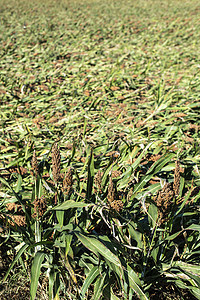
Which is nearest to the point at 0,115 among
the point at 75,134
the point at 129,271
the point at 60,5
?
the point at 75,134

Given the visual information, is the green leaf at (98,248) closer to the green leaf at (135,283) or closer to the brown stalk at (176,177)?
the green leaf at (135,283)

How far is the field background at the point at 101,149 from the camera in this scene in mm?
1537

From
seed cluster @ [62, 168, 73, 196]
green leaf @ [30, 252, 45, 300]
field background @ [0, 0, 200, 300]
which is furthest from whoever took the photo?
field background @ [0, 0, 200, 300]

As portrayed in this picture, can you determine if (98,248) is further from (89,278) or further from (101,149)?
(101,149)

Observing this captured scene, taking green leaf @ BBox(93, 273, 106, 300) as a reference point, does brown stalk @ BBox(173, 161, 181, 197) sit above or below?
above

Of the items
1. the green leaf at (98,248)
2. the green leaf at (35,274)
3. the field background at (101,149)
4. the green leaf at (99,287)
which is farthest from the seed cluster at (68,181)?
the green leaf at (99,287)

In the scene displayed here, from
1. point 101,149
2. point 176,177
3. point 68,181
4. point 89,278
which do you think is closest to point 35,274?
point 89,278

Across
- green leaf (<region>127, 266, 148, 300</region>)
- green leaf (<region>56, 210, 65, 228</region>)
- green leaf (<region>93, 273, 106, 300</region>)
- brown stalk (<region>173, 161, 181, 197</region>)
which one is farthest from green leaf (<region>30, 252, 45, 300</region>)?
brown stalk (<region>173, 161, 181, 197</region>)

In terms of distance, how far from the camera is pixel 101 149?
2.44 meters

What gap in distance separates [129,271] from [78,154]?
1.26 metres

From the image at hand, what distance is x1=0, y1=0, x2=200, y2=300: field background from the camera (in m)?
1.54

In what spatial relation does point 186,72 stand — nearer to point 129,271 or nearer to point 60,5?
point 129,271

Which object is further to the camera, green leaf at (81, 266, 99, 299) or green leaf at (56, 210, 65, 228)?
green leaf at (56, 210, 65, 228)

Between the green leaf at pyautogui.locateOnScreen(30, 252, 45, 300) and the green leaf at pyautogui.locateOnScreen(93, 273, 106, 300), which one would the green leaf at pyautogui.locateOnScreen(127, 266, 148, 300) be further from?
the green leaf at pyautogui.locateOnScreen(30, 252, 45, 300)
